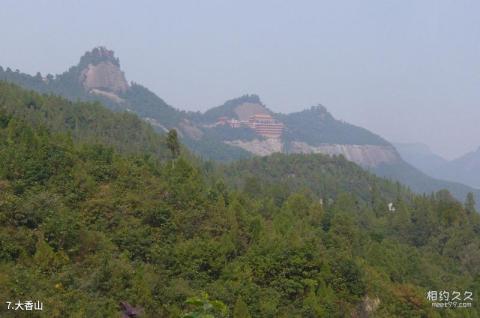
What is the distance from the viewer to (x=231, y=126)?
161750 mm

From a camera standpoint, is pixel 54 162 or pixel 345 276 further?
pixel 54 162

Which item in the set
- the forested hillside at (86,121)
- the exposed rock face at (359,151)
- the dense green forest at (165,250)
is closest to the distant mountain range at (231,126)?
the exposed rock face at (359,151)

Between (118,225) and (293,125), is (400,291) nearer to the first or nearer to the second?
(118,225)

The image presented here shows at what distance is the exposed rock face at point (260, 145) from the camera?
485 feet

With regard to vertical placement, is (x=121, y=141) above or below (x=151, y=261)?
above

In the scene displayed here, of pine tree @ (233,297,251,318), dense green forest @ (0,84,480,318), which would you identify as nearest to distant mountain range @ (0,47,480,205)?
dense green forest @ (0,84,480,318)

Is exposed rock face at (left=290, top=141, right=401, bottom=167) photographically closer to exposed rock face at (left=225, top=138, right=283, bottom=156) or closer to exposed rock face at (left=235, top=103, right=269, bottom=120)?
exposed rock face at (left=225, top=138, right=283, bottom=156)

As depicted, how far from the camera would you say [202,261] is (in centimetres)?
1614

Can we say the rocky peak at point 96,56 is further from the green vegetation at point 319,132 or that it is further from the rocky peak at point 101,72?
the green vegetation at point 319,132

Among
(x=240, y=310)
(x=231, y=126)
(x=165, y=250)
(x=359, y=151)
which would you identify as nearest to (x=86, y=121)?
(x=165, y=250)

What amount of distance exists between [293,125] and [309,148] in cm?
2153

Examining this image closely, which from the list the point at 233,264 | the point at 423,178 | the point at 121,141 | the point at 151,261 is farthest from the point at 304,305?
the point at 423,178

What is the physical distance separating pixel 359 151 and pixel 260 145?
29414 mm

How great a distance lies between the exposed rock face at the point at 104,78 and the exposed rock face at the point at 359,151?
50.0 meters
